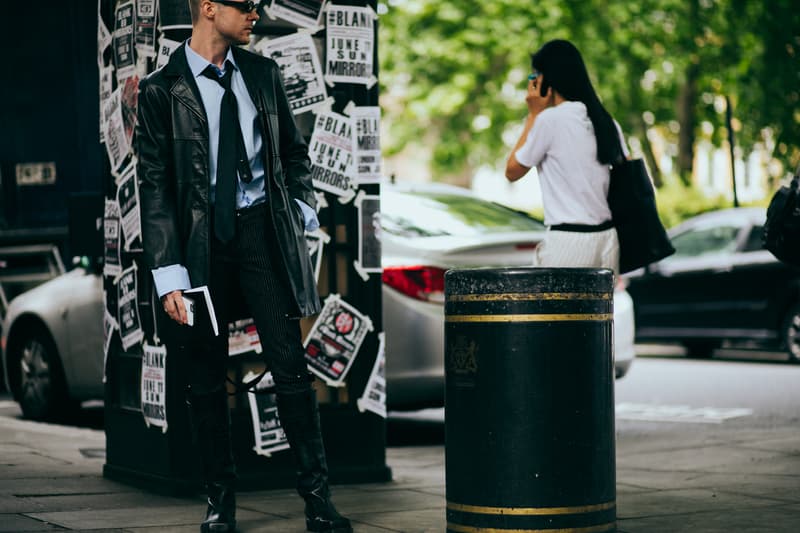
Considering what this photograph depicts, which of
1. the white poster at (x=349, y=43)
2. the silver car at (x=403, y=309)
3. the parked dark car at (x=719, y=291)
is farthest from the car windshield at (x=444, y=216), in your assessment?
the parked dark car at (x=719, y=291)

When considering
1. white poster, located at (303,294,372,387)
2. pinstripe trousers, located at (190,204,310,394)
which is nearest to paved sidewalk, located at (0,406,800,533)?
white poster, located at (303,294,372,387)

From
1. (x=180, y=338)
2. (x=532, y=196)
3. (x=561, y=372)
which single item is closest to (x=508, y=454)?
(x=561, y=372)

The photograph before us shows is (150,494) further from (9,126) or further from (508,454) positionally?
(9,126)

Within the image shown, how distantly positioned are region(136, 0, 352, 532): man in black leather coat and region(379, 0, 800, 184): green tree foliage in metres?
19.9

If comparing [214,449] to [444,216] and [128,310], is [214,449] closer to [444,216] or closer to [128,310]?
[128,310]

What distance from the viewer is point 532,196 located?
5791 cm

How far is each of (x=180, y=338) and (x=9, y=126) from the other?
9.69 metres

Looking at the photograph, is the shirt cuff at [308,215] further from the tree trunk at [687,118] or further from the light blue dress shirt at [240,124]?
the tree trunk at [687,118]

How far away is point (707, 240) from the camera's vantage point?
53.7ft

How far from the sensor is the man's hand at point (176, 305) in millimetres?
5098

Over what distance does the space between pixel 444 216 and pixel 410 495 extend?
290 cm

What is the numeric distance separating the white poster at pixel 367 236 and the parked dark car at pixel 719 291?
28.9 feet

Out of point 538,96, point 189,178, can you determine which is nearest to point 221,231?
point 189,178

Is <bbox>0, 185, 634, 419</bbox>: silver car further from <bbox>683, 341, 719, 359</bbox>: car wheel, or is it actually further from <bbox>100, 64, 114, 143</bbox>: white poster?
<bbox>683, 341, 719, 359</bbox>: car wheel
